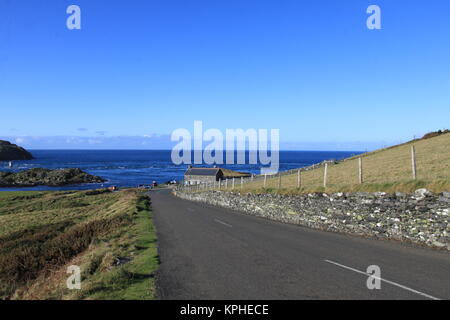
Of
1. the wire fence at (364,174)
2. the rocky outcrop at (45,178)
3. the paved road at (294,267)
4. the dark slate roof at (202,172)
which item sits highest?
the wire fence at (364,174)

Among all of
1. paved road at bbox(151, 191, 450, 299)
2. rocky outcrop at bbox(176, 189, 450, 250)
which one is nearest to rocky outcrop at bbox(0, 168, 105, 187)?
rocky outcrop at bbox(176, 189, 450, 250)

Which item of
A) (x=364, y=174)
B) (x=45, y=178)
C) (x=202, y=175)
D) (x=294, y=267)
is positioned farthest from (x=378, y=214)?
(x=45, y=178)

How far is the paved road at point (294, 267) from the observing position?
7117mm

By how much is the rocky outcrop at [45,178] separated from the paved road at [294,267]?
97.0 meters

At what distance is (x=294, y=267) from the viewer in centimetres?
915

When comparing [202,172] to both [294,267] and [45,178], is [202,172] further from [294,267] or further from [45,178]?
[294,267]

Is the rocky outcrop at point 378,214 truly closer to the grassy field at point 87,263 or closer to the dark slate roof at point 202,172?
the grassy field at point 87,263

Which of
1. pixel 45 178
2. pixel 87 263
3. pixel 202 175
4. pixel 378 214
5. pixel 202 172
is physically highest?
pixel 378 214

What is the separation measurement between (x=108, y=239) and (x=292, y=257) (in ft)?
29.7

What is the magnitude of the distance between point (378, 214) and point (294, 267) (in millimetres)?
6297

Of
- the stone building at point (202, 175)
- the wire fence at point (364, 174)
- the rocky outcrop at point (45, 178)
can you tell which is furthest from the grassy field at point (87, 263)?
the rocky outcrop at point (45, 178)

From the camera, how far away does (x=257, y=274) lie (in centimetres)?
855

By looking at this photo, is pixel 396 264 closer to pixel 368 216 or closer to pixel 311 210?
pixel 368 216

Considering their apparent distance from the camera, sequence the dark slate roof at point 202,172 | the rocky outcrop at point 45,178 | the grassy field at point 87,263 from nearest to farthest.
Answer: the grassy field at point 87,263, the dark slate roof at point 202,172, the rocky outcrop at point 45,178
